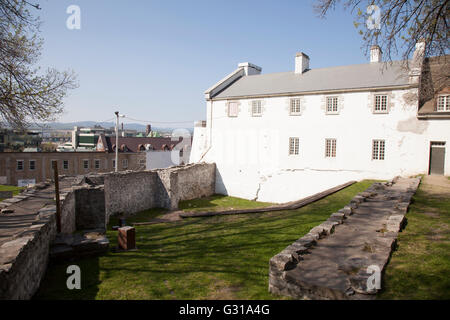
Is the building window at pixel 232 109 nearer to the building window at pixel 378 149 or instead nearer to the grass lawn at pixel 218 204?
the grass lawn at pixel 218 204

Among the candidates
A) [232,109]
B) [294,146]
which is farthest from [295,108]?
[232,109]

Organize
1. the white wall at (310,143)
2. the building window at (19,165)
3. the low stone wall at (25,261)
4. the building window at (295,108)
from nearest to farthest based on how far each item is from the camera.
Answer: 1. the low stone wall at (25,261)
2. the white wall at (310,143)
3. the building window at (295,108)
4. the building window at (19,165)

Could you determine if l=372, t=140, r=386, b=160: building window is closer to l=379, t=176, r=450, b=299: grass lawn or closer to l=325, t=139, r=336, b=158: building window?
l=325, t=139, r=336, b=158: building window

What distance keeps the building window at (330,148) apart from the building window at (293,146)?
2592 millimetres

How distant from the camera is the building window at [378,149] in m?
24.2

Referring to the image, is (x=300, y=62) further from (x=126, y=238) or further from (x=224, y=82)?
(x=126, y=238)

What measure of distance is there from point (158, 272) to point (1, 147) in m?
56.9

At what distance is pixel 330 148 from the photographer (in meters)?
26.4

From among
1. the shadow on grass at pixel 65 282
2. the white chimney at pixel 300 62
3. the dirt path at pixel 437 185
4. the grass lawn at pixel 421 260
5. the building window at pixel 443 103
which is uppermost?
the white chimney at pixel 300 62

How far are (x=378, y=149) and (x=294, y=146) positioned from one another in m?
6.90

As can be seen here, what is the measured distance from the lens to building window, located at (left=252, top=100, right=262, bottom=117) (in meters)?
29.8

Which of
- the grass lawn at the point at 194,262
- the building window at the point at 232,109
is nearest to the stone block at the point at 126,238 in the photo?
the grass lawn at the point at 194,262
